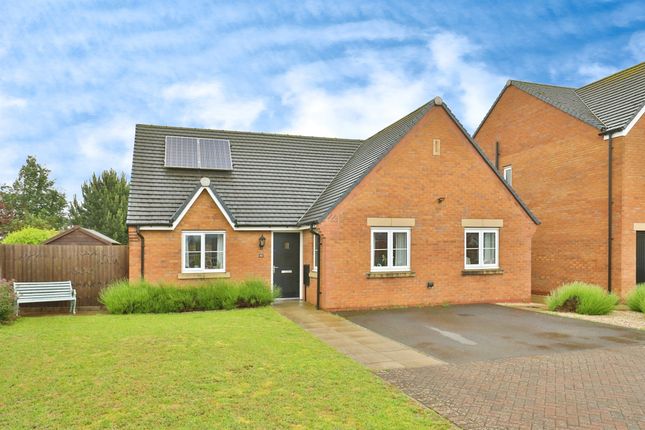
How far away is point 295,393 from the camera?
6.14 metres

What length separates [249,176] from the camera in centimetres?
1788

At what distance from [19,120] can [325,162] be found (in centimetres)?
2151

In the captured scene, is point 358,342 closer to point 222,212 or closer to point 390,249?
point 390,249

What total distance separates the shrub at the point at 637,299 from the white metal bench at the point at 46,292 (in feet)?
57.7

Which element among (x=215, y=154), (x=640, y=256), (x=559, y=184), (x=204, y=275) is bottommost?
(x=204, y=275)

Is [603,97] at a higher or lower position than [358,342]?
higher

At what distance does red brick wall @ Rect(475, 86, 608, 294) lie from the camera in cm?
1733

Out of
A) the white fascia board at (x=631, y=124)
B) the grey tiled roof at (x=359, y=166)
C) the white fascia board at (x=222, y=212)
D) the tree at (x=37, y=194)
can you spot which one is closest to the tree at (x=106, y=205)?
the tree at (x=37, y=194)

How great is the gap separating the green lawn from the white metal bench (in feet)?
11.0

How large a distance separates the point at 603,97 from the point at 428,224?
10765mm

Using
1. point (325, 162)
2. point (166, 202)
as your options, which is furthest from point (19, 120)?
point (325, 162)

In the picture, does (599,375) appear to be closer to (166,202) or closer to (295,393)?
(295,393)

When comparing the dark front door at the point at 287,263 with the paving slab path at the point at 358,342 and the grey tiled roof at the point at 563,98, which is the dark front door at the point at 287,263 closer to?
the paving slab path at the point at 358,342

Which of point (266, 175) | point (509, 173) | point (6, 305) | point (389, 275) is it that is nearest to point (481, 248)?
point (389, 275)
